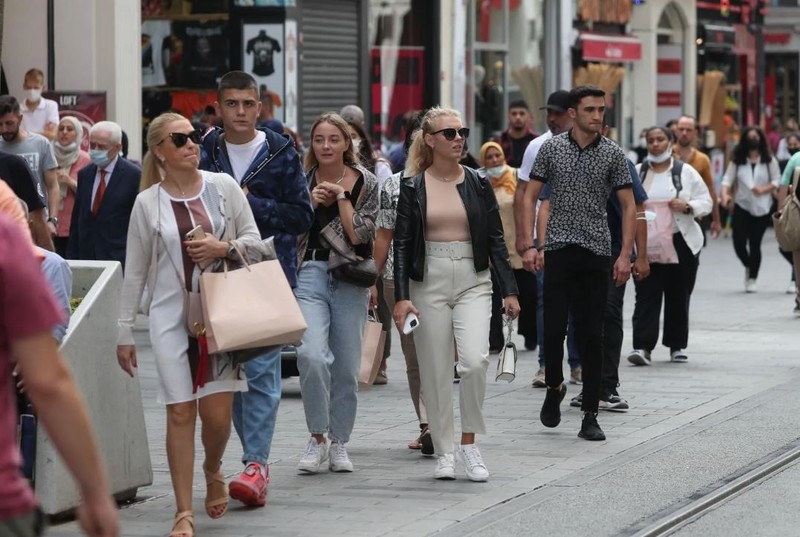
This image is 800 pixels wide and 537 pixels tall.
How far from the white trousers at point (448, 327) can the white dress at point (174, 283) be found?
1.53 m

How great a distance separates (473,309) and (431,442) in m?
1.00

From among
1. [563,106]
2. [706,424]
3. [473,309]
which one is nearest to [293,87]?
[563,106]

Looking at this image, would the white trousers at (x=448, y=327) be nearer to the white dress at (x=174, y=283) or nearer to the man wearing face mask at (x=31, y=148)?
the white dress at (x=174, y=283)

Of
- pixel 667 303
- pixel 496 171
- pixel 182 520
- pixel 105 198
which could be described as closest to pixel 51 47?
pixel 105 198

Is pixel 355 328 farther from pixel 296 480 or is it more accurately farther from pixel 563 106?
pixel 563 106

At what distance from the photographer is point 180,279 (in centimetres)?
693

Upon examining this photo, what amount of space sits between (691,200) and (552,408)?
13.4 feet

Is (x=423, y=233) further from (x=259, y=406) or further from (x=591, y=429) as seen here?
(x=591, y=429)

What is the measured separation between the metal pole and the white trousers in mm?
10866

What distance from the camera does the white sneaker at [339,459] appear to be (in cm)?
849

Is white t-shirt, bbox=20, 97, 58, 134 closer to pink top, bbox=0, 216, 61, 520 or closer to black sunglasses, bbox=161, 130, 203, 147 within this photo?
black sunglasses, bbox=161, 130, 203, 147

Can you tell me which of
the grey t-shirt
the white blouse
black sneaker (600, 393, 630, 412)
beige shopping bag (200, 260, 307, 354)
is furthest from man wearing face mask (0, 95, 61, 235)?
the white blouse

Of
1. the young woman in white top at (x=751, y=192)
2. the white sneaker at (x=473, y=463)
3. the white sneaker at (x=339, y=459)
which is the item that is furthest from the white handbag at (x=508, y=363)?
the young woman in white top at (x=751, y=192)

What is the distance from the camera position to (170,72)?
21500mm
